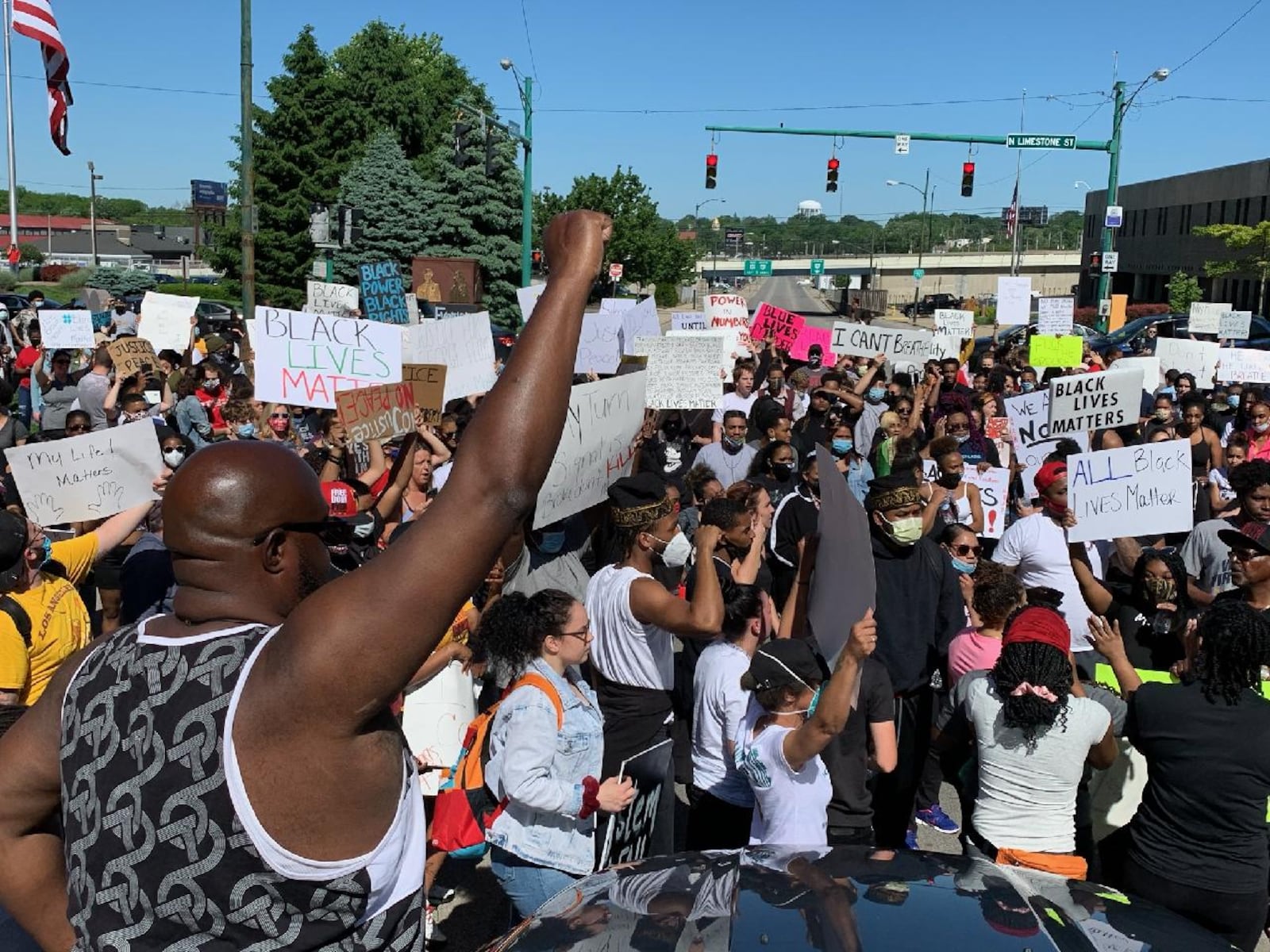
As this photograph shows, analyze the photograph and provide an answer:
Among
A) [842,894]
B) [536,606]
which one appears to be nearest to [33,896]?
[842,894]

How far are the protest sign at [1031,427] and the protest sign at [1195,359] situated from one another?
21.6 ft

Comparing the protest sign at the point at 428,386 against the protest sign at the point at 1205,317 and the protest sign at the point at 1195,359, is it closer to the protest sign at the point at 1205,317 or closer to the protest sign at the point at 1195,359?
the protest sign at the point at 1195,359

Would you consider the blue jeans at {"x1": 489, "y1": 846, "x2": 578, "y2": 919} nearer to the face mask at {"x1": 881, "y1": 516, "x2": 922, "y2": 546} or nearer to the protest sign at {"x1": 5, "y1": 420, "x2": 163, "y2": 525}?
the face mask at {"x1": 881, "y1": 516, "x2": 922, "y2": 546}

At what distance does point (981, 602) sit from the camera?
564 centimetres

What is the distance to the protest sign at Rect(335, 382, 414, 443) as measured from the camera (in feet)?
25.5

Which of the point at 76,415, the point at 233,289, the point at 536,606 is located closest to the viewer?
the point at 536,606

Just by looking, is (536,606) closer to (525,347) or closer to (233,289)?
(525,347)

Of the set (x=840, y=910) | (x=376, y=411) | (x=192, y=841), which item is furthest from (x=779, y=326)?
(x=192, y=841)

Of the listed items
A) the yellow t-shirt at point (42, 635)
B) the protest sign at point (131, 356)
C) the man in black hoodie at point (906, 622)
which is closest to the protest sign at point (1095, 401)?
the man in black hoodie at point (906, 622)

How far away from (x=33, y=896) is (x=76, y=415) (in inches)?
322

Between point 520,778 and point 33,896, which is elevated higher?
point 33,896

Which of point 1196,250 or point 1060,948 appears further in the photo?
point 1196,250

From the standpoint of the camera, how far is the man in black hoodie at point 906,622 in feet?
19.0

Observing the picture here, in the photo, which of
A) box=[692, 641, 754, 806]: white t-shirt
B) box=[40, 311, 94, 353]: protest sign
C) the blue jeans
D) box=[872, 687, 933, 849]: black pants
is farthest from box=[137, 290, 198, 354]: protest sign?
the blue jeans
